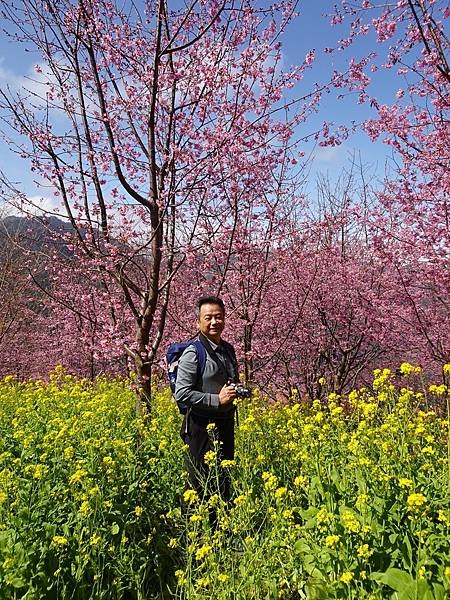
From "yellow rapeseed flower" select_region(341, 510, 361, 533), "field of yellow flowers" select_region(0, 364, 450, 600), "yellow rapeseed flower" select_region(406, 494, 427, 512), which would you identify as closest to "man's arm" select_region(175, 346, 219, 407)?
"field of yellow flowers" select_region(0, 364, 450, 600)

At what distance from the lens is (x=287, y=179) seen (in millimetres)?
8516

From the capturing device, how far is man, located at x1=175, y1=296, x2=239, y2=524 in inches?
149

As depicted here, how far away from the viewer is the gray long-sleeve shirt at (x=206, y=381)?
12.4 feet

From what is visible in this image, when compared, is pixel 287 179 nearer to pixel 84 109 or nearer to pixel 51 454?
pixel 84 109

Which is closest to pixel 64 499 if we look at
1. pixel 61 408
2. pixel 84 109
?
pixel 61 408

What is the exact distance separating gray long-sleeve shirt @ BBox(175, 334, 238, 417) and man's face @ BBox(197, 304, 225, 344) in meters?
0.07

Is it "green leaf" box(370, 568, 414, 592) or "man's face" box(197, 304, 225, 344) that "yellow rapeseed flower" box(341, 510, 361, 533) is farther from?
"man's face" box(197, 304, 225, 344)

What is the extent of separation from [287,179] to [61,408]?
5.60 metres

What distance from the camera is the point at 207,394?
12.4ft

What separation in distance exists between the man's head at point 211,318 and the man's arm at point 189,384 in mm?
223

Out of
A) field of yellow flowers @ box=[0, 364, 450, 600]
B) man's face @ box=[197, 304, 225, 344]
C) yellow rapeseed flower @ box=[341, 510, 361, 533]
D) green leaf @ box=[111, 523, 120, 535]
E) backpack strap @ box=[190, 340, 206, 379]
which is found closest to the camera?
yellow rapeseed flower @ box=[341, 510, 361, 533]

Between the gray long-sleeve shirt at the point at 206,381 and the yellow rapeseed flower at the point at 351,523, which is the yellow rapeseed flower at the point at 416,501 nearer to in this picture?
the yellow rapeseed flower at the point at 351,523

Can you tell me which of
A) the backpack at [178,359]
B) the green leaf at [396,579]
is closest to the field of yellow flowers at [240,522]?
the green leaf at [396,579]

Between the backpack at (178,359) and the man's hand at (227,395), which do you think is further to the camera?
the backpack at (178,359)
